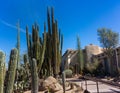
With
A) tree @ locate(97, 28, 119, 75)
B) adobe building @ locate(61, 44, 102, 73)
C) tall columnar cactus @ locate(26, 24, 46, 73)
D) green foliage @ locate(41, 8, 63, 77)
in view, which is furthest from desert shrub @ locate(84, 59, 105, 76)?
tall columnar cactus @ locate(26, 24, 46, 73)

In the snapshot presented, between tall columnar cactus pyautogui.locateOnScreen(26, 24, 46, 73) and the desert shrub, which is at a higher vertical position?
tall columnar cactus pyautogui.locateOnScreen(26, 24, 46, 73)

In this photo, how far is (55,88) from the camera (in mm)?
12680

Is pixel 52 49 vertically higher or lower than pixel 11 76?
higher

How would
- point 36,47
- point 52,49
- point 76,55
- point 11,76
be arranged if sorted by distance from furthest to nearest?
point 76,55, point 52,49, point 36,47, point 11,76

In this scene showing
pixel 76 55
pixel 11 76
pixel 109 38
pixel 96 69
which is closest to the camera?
pixel 11 76

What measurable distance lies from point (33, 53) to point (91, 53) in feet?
71.7

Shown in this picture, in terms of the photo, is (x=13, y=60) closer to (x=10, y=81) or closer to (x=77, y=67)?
(x=10, y=81)

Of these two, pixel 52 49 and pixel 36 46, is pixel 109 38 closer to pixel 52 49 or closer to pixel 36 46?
pixel 52 49

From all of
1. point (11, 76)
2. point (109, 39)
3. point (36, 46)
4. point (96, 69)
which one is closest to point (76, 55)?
point (96, 69)

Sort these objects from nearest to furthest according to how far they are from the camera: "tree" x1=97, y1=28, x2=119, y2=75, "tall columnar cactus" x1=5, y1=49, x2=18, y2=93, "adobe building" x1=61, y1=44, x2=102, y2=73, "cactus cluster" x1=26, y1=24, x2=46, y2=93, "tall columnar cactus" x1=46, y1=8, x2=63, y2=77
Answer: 1. "tall columnar cactus" x1=5, y1=49, x2=18, y2=93
2. "cactus cluster" x1=26, y1=24, x2=46, y2=93
3. "tall columnar cactus" x1=46, y1=8, x2=63, y2=77
4. "tree" x1=97, y1=28, x2=119, y2=75
5. "adobe building" x1=61, y1=44, x2=102, y2=73

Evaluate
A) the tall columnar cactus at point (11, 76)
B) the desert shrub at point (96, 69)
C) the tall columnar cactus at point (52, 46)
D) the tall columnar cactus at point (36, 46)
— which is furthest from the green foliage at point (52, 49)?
the desert shrub at point (96, 69)

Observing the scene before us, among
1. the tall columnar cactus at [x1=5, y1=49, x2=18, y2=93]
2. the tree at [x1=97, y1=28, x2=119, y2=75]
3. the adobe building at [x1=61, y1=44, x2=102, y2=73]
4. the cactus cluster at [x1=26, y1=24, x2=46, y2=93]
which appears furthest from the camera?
the adobe building at [x1=61, y1=44, x2=102, y2=73]

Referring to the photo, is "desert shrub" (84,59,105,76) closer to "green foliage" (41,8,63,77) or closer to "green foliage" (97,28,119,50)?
"green foliage" (97,28,119,50)

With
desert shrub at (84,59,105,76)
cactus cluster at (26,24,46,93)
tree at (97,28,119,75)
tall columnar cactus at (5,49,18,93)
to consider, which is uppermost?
tree at (97,28,119,75)
